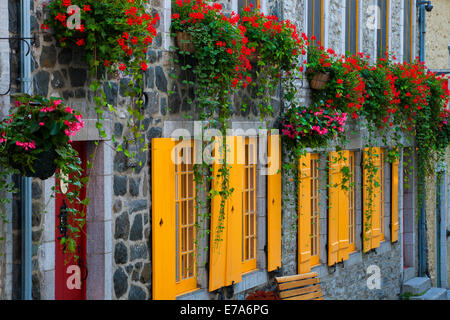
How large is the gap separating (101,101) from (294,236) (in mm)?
4295

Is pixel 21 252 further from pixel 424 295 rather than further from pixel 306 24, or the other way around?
pixel 424 295

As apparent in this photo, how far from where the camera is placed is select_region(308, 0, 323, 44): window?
10.3 m

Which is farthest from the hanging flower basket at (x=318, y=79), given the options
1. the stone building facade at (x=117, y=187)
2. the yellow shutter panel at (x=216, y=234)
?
the yellow shutter panel at (x=216, y=234)

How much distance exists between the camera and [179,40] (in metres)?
7.36

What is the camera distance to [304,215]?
33.0 feet

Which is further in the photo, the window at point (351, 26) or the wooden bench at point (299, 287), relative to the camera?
the window at point (351, 26)

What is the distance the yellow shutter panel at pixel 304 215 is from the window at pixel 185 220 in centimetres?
234

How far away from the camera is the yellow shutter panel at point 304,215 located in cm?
986

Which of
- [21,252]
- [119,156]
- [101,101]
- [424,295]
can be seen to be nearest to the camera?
[21,252]

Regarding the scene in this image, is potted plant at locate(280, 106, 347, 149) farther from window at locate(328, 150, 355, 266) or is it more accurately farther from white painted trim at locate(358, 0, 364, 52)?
white painted trim at locate(358, 0, 364, 52)

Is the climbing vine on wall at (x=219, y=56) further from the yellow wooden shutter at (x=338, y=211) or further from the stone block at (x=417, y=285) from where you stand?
the stone block at (x=417, y=285)

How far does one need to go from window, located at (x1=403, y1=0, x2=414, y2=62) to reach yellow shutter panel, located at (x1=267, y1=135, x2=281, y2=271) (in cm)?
545

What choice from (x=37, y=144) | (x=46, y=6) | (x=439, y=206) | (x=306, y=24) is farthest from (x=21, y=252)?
(x=439, y=206)

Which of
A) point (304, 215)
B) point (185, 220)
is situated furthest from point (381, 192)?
point (185, 220)
